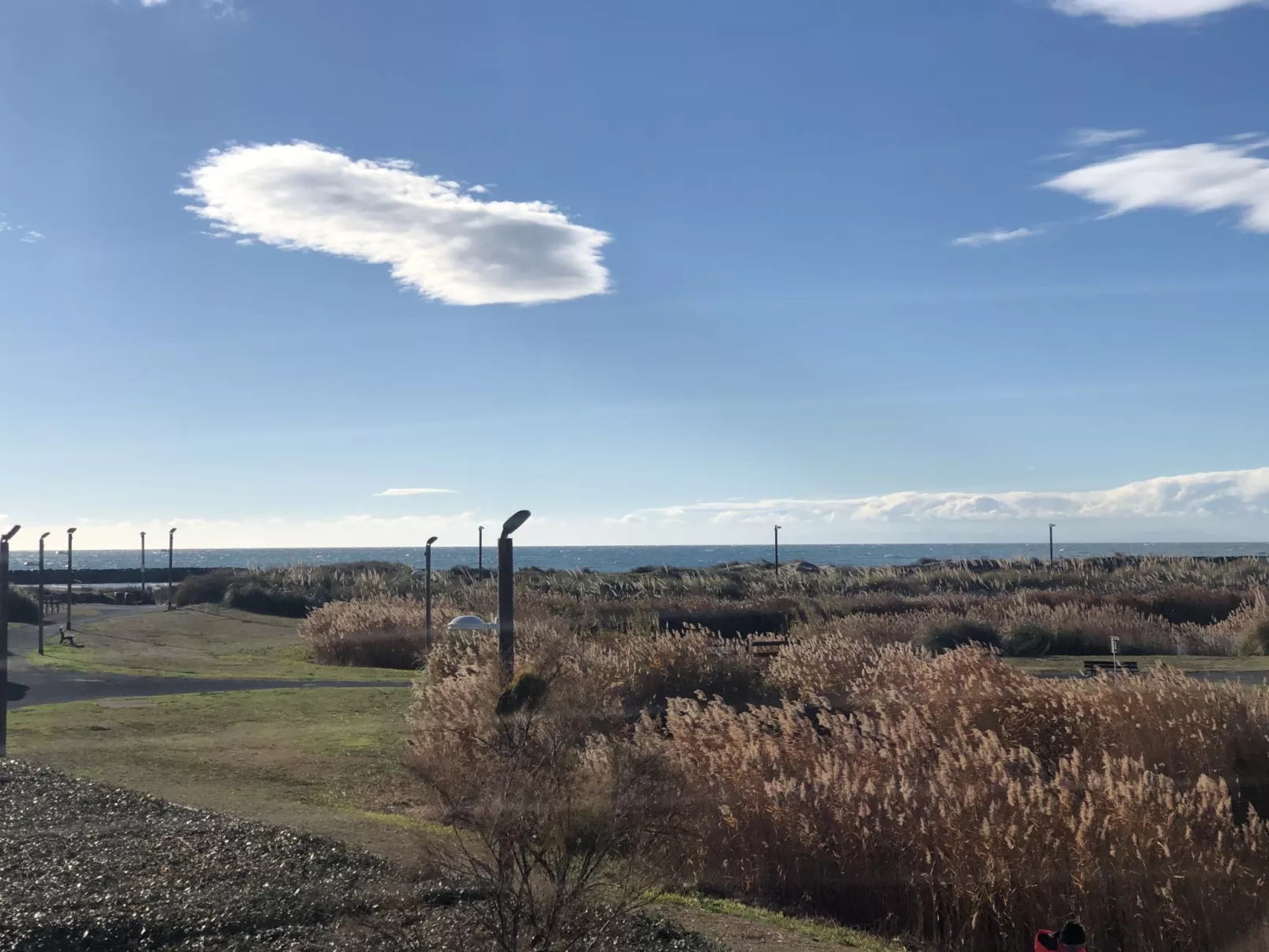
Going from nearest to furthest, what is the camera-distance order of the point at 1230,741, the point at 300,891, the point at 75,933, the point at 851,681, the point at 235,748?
the point at 75,933 < the point at 300,891 < the point at 1230,741 < the point at 235,748 < the point at 851,681

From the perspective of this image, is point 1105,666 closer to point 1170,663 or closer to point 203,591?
point 1170,663

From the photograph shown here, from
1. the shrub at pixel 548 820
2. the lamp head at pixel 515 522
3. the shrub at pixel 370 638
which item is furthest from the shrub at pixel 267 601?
the shrub at pixel 548 820

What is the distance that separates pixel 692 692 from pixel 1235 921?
29.0 feet

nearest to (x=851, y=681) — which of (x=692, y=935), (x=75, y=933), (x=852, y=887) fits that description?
(x=852, y=887)

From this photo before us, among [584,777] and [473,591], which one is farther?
[473,591]

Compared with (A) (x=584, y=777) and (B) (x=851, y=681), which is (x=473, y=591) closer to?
(B) (x=851, y=681)

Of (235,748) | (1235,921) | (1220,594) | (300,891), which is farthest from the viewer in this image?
(1220,594)

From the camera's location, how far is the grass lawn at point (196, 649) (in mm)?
24106

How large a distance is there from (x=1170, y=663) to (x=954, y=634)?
4.99 metres

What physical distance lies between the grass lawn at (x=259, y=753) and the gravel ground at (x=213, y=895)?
1.16 ft

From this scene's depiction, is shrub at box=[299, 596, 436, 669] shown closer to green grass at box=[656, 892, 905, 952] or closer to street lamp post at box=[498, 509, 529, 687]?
street lamp post at box=[498, 509, 529, 687]

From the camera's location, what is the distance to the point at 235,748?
531 inches

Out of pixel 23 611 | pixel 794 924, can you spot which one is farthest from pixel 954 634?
pixel 23 611

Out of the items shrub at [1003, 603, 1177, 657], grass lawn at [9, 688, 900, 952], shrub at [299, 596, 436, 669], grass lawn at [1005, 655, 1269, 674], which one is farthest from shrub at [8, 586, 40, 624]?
grass lawn at [1005, 655, 1269, 674]
